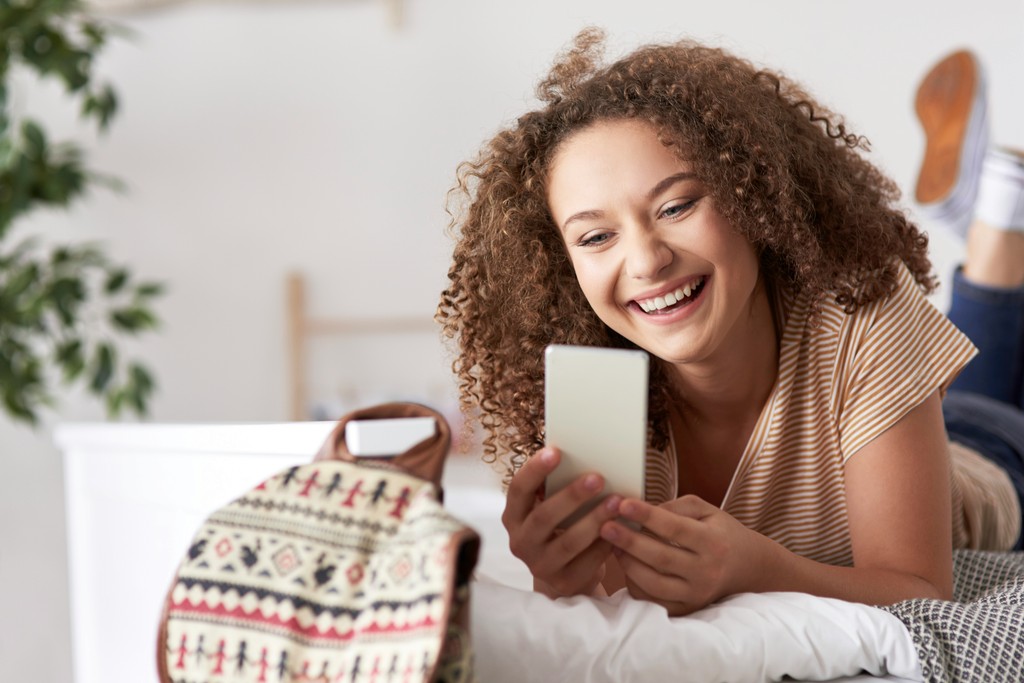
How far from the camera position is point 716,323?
0.87 m

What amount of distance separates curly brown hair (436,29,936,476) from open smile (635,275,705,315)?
7 centimetres

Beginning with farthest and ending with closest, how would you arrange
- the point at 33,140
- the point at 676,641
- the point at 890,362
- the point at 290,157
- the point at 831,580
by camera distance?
the point at 290,157, the point at 33,140, the point at 890,362, the point at 831,580, the point at 676,641

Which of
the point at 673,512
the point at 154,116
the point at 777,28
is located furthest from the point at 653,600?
the point at 154,116

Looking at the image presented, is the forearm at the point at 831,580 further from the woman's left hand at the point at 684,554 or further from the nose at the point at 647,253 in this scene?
the nose at the point at 647,253

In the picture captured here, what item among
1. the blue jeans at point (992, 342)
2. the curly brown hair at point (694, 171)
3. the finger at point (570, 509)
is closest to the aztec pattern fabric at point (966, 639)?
the finger at point (570, 509)

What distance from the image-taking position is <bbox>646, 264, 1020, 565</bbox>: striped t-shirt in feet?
3.03

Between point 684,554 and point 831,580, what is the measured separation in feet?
0.57

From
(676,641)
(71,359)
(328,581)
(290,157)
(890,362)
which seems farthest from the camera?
(290,157)

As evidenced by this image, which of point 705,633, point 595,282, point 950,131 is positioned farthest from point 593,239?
point 950,131

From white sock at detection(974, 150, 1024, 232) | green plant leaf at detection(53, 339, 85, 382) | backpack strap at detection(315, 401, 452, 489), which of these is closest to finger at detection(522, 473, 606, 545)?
backpack strap at detection(315, 401, 452, 489)

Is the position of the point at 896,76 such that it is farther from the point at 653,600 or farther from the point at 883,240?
the point at 653,600

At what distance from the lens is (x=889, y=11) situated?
2.48 m

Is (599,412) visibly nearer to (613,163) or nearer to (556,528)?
(556,528)

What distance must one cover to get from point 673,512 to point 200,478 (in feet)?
1.38
